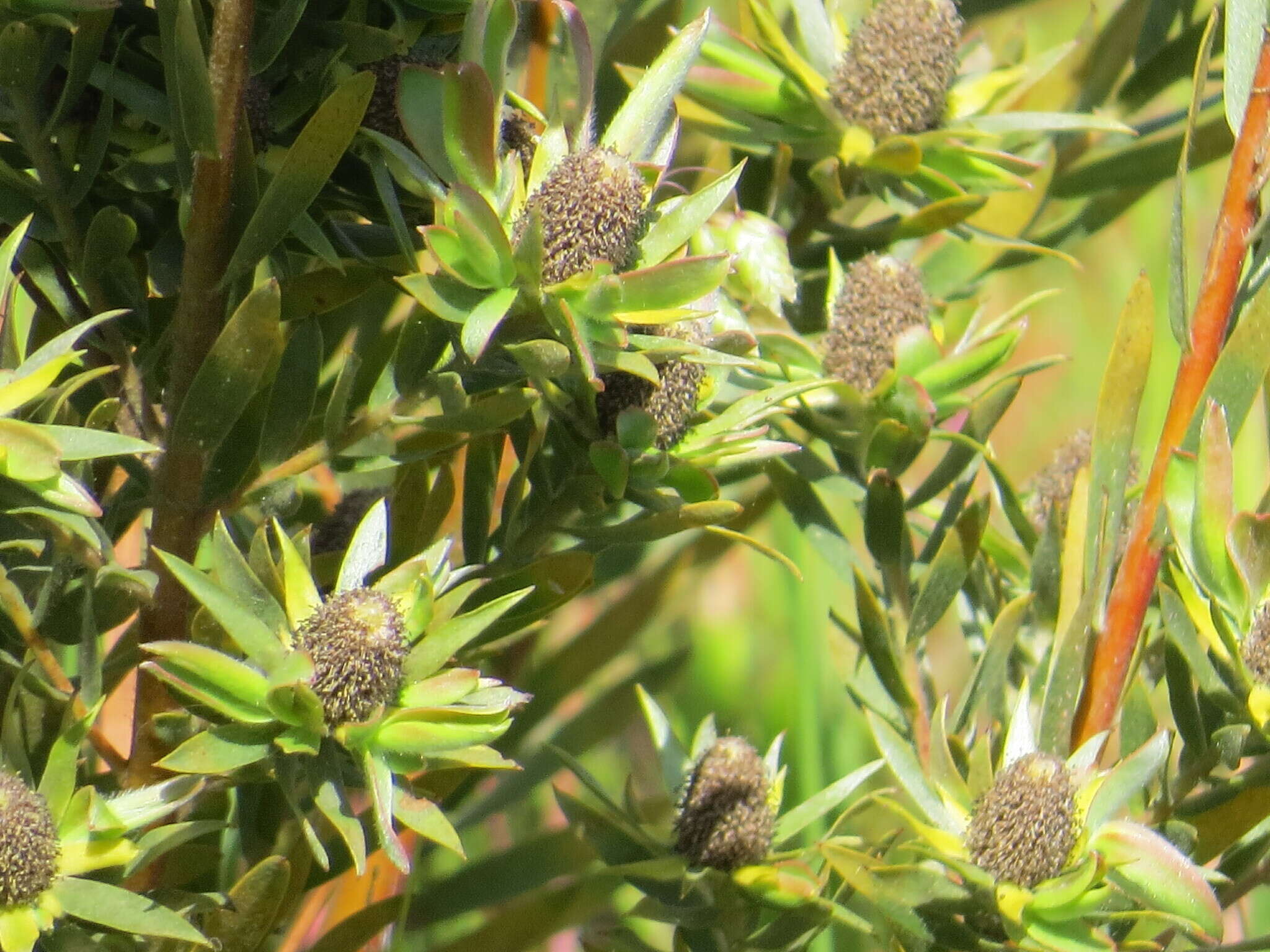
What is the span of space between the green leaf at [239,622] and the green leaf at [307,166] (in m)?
0.11

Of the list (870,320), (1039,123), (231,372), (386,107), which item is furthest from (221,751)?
(1039,123)

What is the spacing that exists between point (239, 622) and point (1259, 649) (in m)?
0.34

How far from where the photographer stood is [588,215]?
0.42 meters

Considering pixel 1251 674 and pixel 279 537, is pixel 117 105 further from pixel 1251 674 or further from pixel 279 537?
pixel 1251 674

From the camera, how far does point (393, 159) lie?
447 millimetres

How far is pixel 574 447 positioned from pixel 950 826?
201 millimetres

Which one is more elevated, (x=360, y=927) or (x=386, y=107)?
(x=386, y=107)

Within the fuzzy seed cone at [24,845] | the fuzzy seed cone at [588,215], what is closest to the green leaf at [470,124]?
the fuzzy seed cone at [588,215]

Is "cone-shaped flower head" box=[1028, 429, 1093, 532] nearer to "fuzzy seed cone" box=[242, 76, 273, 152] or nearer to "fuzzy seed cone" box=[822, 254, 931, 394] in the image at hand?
"fuzzy seed cone" box=[822, 254, 931, 394]

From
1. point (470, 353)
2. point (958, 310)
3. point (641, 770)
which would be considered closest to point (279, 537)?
point (470, 353)

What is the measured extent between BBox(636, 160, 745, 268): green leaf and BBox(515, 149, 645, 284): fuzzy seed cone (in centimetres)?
1

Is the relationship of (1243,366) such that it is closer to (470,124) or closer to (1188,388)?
(1188,388)

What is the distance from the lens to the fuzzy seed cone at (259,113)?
0.48 metres

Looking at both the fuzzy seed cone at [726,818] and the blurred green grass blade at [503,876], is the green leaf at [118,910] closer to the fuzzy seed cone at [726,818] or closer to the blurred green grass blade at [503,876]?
A: the fuzzy seed cone at [726,818]
